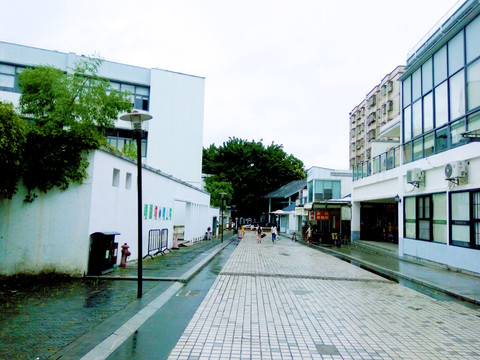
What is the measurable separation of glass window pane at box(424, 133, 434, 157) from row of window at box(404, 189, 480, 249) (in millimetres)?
1946

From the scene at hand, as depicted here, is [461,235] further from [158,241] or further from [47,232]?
[47,232]

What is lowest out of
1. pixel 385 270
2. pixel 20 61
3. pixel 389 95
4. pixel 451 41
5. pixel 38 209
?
pixel 385 270

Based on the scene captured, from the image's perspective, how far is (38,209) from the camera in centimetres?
1056

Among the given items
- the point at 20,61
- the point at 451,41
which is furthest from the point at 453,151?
the point at 20,61

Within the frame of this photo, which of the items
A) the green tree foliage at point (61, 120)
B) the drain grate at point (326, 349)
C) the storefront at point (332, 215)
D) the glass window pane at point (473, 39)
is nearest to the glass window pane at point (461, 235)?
the glass window pane at point (473, 39)

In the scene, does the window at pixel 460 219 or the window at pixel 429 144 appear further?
the window at pixel 429 144

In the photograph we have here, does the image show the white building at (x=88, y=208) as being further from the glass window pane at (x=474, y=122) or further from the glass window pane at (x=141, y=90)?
the glass window pane at (x=474, y=122)

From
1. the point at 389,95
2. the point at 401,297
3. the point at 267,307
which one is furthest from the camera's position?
the point at 389,95

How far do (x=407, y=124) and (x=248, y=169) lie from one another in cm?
3943

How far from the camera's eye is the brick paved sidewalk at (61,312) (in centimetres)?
513

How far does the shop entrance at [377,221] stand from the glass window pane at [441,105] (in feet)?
38.3

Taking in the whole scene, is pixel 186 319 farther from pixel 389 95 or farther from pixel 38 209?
pixel 389 95

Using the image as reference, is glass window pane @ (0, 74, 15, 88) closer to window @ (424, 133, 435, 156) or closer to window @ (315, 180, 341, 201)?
window @ (315, 180, 341, 201)

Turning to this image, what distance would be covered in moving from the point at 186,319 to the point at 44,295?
354 centimetres
